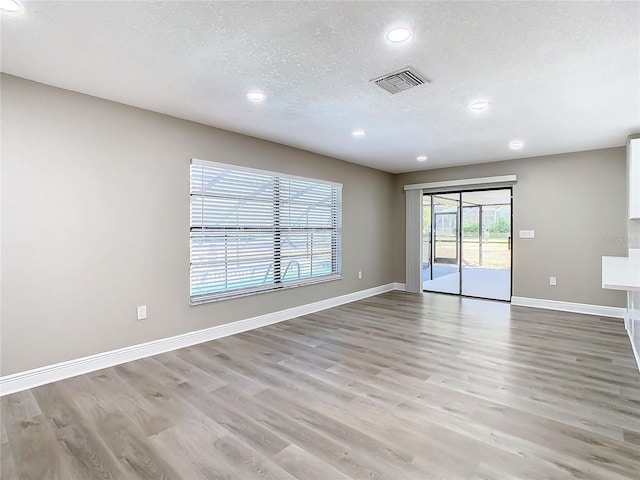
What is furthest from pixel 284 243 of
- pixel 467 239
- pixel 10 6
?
pixel 467 239

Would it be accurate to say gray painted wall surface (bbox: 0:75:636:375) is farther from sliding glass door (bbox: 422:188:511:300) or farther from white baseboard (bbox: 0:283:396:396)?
sliding glass door (bbox: 422:188:511:300)

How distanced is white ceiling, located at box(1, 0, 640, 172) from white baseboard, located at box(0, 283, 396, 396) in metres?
2.36

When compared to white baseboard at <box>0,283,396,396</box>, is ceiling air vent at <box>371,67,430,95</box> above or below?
above

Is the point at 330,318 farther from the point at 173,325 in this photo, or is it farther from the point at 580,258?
the point at 580,258

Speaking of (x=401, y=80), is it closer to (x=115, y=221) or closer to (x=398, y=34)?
(x=398, y=34)

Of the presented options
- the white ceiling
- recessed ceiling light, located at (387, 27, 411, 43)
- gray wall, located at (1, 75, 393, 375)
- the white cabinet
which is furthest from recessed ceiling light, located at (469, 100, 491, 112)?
gray wall, located at (1, 75, 393, 375)

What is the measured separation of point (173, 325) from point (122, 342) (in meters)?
0.51

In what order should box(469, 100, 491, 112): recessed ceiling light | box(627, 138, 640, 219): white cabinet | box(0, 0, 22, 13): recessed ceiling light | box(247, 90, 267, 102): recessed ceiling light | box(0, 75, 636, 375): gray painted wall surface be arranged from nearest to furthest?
box(0, 0, 22, 13): recessed ceiling light → box(0, 75, 636, 375): gray painted wall surface → box(247, 90, 267, 102): recessed ceiling light → box(469, 100, 491, 112): recessed ceiling light → box(627, 138, 640, 219): white cabinet

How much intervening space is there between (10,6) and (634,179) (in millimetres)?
5740

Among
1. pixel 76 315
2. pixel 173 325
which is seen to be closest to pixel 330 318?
pixel 173 325

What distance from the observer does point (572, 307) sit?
17.0 feet

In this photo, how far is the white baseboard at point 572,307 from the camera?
4.87 metres

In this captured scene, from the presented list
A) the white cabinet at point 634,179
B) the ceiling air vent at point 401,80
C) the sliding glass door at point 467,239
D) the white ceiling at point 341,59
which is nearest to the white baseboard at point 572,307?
the sliding glass door at point 467,239

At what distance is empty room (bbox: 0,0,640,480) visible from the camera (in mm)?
1921
